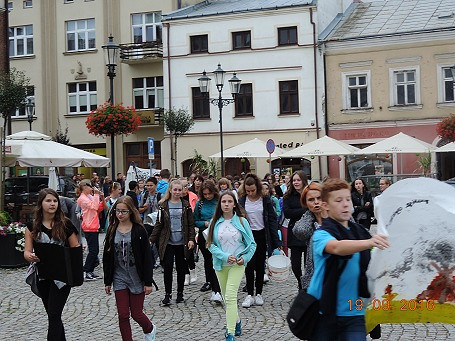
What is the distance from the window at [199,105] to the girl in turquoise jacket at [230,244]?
1104 inches

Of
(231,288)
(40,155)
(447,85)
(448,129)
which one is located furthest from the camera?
(447,85)

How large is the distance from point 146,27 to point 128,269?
110ft

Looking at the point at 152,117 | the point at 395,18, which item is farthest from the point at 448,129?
the point at 152,117

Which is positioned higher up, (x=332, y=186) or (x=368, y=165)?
(x=368, y=165)

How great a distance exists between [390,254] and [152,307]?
19.5 feet

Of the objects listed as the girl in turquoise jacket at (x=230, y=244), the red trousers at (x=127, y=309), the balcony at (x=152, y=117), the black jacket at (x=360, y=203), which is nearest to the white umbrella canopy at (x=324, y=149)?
the balcony at (x=152, y=117)

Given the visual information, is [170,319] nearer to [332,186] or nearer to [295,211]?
[295,211]

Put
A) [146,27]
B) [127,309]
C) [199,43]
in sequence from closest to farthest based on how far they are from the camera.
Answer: [127,309] < [199,43] < [146,27]

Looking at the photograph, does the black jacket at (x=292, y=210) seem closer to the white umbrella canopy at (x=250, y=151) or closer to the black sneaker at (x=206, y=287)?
the black sneaker at (x=206, y=287)

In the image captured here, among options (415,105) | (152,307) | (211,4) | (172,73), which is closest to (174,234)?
(152,307)

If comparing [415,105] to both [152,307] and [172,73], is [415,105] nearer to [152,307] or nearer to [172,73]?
[172,73]

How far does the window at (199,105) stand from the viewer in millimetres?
36750

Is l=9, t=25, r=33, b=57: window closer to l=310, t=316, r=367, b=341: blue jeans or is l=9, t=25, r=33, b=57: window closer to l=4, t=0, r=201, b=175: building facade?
l=4, t=0, r=201, b=175: building facade

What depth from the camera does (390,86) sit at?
33.6m
